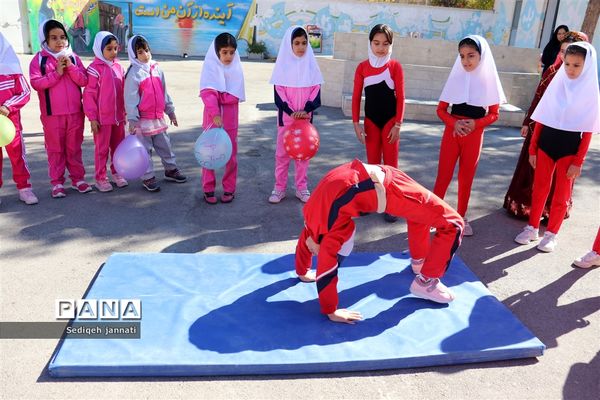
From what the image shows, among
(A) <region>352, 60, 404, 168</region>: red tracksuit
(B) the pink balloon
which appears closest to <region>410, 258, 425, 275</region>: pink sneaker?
(A) <region>352, 60, 404, 168</region>: red tracksuit

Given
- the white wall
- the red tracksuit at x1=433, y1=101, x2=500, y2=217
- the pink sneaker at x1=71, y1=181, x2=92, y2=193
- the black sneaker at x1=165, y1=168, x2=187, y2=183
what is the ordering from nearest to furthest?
the red tracksuit at x1=433, y1=101, x2=500, y2=217 → the pink sneaker at x1=71, y1=181, x2=92, y2=193 → the black sneaker at x1=165, y1=168, x2=187, y2=183 → the white wall

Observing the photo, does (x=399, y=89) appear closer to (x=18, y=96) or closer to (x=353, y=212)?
(x=353, y=212)

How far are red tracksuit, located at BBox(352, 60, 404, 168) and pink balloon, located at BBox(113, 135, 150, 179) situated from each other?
2255mm

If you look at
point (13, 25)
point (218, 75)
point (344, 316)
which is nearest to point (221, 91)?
point (218, 75)

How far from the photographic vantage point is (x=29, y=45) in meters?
19.6

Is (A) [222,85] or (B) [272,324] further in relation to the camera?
(A) [222,85]

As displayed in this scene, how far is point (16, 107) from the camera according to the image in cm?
500

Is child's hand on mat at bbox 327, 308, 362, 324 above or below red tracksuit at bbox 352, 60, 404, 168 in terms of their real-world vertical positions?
below

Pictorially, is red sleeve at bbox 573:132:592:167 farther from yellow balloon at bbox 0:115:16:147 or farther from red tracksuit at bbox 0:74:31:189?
red tracksuit at bbox 0:74:31:189

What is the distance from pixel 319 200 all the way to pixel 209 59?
2.64 metres

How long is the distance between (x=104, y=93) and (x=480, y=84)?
12.5 feet

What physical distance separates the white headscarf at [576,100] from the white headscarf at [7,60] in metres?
5.04

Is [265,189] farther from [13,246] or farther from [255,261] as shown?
[13,246]

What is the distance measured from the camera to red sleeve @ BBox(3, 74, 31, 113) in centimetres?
493
